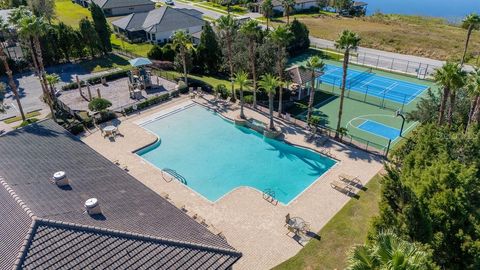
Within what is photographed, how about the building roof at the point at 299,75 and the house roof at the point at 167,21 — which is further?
the house roof at the point at 167,21

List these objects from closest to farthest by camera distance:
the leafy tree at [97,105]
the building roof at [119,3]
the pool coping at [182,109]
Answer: the pool coping at [182,109] < the leafy tree at [97,105] < the building roof at [119,3]

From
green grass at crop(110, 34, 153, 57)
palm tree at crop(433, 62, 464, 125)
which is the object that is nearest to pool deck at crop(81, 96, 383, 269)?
palm tree at crop(433, 62, 464, 125)

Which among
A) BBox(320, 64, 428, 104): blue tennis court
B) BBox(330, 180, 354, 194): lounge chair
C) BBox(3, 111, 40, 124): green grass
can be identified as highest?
BBox(320, 64, 428, 104): blue tennis court

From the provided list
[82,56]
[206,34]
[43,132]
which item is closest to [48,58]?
[82,56]

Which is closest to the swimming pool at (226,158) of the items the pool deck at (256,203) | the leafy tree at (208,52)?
the pool deck at (256,203)

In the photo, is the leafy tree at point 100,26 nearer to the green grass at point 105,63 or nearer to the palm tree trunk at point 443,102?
the green grass at point 105,63

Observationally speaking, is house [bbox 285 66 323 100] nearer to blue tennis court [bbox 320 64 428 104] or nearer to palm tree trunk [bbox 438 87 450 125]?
blue tennis court [bbox 320 64 428 104]
